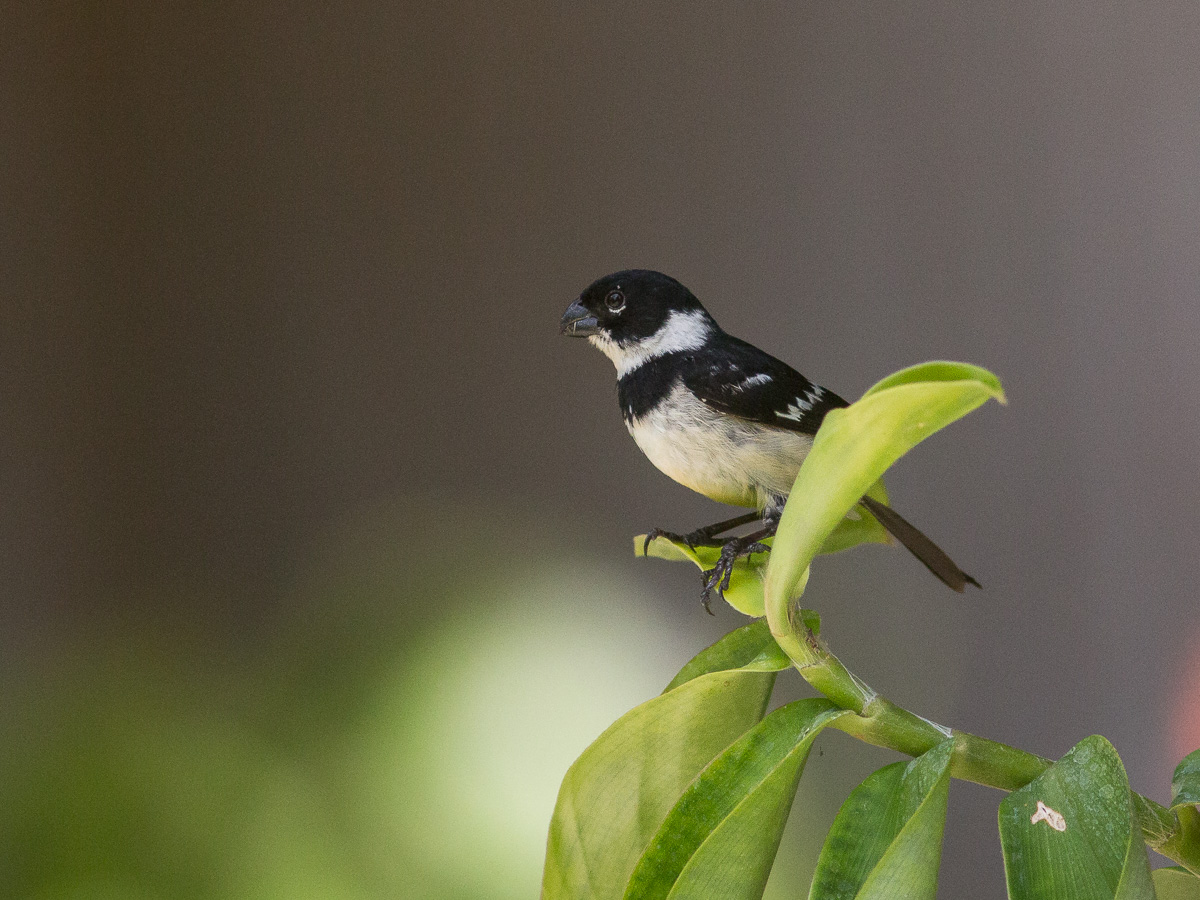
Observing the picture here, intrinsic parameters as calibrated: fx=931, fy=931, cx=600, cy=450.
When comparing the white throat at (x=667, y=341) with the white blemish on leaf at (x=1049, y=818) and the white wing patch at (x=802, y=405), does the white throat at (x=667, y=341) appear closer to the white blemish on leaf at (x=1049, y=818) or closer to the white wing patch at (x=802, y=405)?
the white wing patch at (x=802, y=405)

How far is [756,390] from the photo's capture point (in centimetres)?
57

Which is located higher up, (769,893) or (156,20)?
(156,20)

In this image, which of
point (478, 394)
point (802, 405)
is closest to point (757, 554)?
point (802, 405)

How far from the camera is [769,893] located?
1.33 meters

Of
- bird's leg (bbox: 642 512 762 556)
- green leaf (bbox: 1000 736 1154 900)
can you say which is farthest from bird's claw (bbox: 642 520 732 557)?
green leaf (bbox: 1000 736 1154 900)

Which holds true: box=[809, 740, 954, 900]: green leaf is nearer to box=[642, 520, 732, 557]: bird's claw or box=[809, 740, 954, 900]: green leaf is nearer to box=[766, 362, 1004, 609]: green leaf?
box=[766, 362, 1004, 609]: green leaf

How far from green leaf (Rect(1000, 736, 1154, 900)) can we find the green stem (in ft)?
0.09

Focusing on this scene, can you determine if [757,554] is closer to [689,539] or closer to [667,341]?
[689,539]

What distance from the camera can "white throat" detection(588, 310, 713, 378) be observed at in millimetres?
646

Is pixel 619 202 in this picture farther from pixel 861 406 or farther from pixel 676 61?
pixel 861 406

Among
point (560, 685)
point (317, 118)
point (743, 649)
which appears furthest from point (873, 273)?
point (743, 649)

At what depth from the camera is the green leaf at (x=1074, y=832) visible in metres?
0.29

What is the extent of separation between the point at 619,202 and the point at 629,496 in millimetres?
440

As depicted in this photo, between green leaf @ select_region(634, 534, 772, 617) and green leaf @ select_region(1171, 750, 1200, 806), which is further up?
green leaf @ select_region(634, 534, 772, 617)
